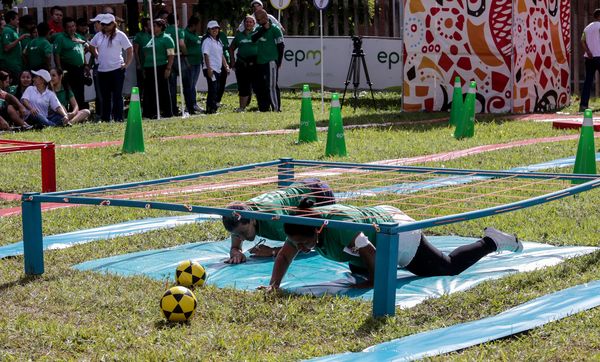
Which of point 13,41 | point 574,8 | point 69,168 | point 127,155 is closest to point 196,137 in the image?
point 127,155

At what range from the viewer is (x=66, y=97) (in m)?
18.9

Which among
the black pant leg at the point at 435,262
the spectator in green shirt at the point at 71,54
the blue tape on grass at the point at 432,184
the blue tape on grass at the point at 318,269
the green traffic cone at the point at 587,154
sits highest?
the spectator in green shirt at the point at 71,54

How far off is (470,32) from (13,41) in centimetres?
836

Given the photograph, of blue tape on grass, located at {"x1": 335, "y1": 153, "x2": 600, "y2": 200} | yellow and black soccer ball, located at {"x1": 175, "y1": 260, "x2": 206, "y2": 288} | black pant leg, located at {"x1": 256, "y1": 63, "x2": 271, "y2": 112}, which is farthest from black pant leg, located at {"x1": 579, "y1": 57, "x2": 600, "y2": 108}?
yellow and black soccer ball, located at {"x1": 175, "y1": 260, "x2": 206, "y2": 288}

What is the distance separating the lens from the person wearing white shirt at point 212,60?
20.5 m

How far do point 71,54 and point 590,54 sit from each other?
977 cm

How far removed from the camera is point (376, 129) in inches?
654

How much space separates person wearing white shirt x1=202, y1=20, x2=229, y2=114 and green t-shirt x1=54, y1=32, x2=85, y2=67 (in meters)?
2.59

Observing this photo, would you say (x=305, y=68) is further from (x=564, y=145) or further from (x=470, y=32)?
(x=564, y=145)

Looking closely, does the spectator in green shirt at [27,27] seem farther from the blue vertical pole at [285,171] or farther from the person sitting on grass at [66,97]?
the blue vertical pole at [285,171]

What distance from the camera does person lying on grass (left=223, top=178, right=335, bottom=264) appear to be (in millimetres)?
7285

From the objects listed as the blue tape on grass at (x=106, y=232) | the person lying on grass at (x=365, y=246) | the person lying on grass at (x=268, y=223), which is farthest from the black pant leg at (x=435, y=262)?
the blue tape on grass at (x=106, y=232)

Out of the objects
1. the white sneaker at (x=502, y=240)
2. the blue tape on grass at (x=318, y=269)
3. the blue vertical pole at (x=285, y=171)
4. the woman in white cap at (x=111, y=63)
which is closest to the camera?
Answer: the blue tape on grass at (x=318, y=269)

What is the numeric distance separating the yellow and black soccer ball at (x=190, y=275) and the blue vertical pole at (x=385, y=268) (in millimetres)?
1467
